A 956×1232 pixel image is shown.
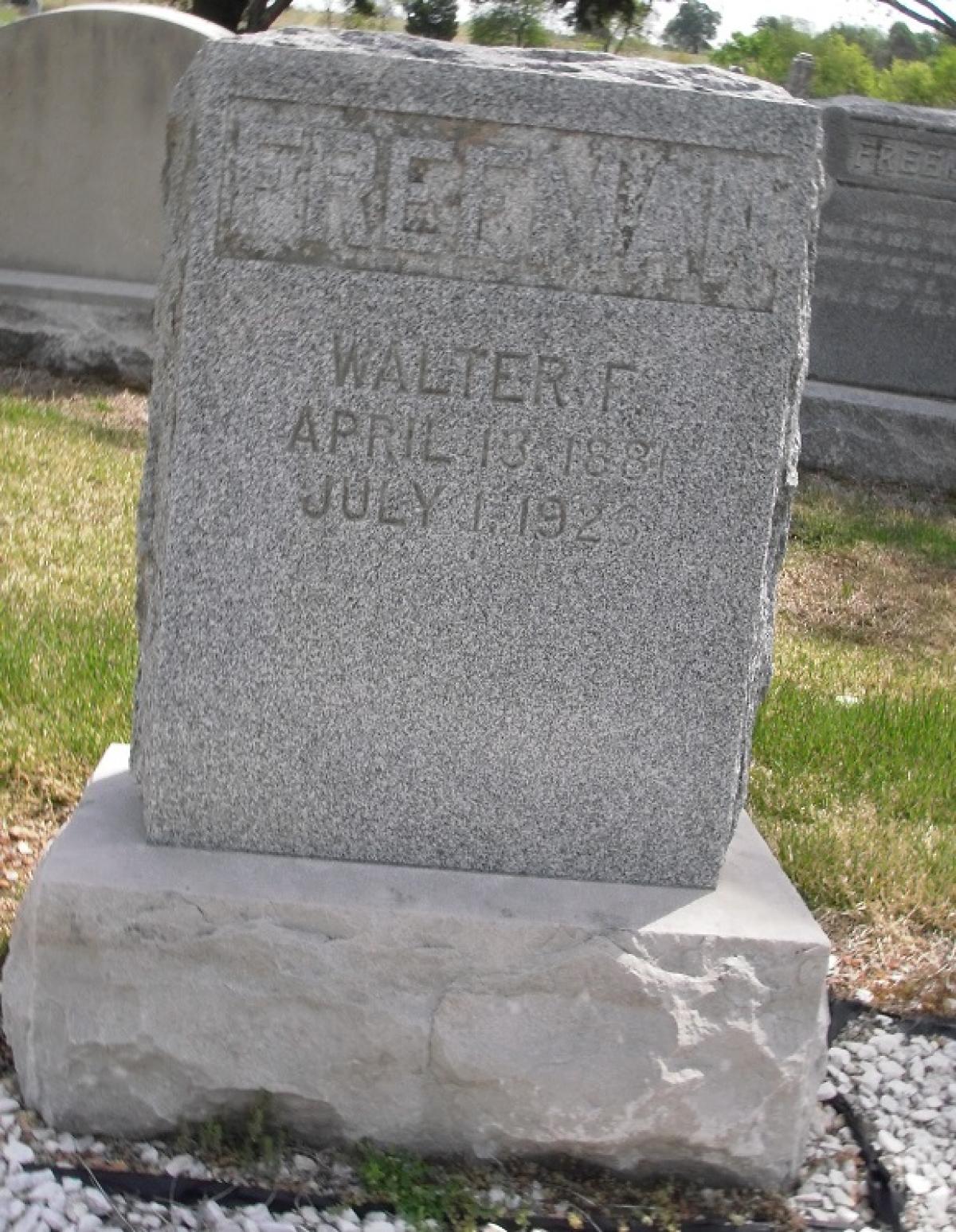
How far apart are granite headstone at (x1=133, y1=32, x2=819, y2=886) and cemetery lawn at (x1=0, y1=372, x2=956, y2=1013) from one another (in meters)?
0.86

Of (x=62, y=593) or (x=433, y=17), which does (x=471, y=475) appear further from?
(x=433, y=17)

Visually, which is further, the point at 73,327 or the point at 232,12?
the point at 232,12

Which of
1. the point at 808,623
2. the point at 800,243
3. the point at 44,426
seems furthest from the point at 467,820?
the point at 44,426

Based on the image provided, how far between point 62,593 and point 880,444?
4.48 m

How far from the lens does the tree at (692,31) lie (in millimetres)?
37000

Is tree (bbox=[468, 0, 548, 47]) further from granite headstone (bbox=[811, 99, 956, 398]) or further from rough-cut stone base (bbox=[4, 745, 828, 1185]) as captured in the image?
rough-cut stone base (bbox=[4, 745, 828, 1185])

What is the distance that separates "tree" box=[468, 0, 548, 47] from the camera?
18.4m

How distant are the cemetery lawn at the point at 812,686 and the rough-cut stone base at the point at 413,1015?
0.65 m

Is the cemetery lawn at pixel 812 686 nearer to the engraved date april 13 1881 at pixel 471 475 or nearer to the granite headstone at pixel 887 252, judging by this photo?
the granite headstone at pixel 887 252

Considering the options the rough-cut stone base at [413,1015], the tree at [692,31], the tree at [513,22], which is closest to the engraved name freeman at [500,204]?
the rough-cut stone base at [413,1015]

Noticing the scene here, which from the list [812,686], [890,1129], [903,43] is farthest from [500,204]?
[903,43]

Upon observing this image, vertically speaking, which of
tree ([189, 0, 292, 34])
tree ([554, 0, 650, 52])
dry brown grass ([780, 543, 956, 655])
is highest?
tree ([554, 0, 650, 52])

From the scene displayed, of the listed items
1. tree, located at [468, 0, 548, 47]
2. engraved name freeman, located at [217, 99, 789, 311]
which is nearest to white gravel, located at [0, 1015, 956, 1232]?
engraved name freeman, located at [217, 99, 789, 311]

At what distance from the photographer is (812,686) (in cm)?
474
